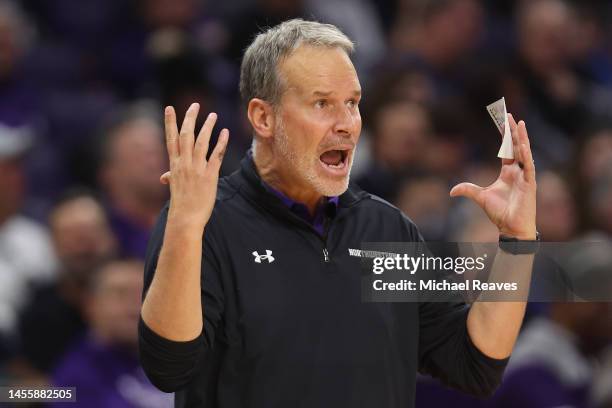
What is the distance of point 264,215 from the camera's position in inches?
113

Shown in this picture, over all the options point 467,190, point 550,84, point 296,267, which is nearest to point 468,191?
point 467,190

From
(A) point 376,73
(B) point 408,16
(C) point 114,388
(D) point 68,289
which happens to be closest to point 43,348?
(D) point 68,289

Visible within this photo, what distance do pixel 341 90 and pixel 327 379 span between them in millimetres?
701

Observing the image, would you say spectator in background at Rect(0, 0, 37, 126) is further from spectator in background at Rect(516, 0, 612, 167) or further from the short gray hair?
the short gray hair

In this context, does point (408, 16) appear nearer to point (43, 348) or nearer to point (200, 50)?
point (200, 50)

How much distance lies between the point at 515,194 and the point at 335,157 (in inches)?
17.9

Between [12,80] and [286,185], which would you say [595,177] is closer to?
[12,80]

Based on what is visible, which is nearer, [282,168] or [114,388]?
[282,168]

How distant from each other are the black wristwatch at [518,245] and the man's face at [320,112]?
0.41 meters

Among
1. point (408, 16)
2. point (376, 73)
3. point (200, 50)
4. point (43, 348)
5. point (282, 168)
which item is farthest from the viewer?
point (408, 16)

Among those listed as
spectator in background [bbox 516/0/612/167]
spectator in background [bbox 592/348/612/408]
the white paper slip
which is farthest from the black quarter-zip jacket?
spectator in background [bbox 516/0/612/167]

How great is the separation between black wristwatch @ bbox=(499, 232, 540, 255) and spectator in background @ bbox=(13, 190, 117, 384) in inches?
90.1

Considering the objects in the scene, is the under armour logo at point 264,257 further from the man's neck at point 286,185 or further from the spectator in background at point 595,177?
the spectator in background at point 595,177

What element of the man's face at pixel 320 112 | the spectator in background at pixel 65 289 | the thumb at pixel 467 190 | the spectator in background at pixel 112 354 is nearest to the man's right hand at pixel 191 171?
the man's face at pixel 320 112
